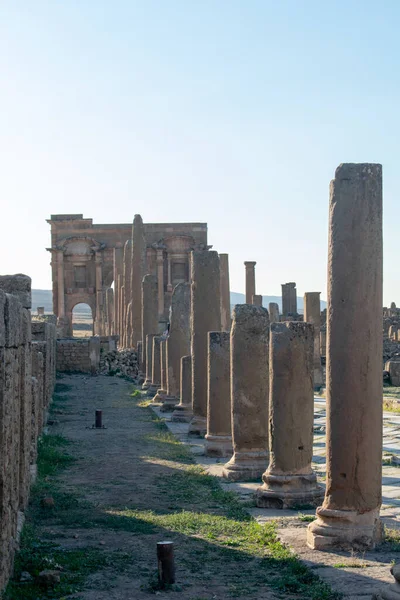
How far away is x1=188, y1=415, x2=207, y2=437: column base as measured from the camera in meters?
17.7

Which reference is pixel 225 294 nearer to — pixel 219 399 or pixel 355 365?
pixel 219 399

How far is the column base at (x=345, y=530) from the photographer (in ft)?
28.3

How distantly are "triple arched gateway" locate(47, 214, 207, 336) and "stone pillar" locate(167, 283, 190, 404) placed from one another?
3832cm

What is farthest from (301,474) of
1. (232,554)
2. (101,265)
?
(101,265)

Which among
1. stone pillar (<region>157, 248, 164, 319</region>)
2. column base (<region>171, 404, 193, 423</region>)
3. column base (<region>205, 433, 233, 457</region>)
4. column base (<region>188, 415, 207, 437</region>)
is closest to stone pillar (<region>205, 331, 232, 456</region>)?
column base (<region>205, 433, 233, 457</region>)

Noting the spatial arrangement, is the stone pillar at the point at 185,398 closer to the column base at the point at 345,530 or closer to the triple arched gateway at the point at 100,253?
the column base at the point at 345,530

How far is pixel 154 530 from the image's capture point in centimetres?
990

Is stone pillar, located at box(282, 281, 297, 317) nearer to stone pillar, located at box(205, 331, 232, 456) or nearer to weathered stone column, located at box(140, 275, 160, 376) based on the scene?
weathered stone column, located at box(140, 275, 160, 376)

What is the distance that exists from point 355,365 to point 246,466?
4.63m

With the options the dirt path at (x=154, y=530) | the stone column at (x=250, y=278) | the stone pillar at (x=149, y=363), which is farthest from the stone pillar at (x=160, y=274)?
the dirt path at (x=154, y=530)

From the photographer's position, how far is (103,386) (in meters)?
32.4

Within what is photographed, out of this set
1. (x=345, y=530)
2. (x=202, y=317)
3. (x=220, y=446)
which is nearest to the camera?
(x=345, y=530)

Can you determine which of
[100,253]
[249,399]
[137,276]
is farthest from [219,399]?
[100,253]

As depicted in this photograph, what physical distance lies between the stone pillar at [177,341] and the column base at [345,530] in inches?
571
